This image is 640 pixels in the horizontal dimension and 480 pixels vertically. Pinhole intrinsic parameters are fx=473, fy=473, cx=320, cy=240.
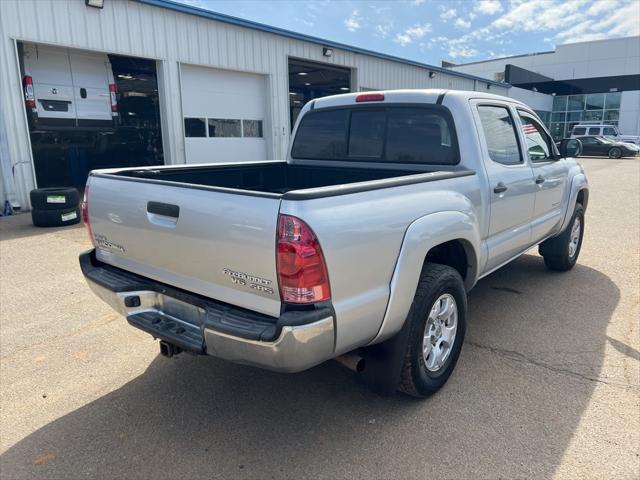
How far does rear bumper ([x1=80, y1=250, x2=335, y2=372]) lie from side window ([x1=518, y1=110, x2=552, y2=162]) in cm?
324

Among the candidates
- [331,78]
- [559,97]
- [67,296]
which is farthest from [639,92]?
[67,296]

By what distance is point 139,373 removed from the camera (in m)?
3.40

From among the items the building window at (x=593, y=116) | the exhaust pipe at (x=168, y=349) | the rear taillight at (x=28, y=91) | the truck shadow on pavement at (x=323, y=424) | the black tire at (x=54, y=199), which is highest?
the building window at (x=593, y=116)

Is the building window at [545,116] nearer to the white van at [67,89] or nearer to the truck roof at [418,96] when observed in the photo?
the white van at [67,89]

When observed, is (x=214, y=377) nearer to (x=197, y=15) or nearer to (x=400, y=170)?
(x=400, y=170)

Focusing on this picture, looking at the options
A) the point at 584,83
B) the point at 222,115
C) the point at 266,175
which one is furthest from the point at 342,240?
the point at 584,83

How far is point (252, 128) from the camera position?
14.1 metres

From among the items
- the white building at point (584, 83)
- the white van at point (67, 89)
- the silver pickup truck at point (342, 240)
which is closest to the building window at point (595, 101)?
the white building at point (584, 83)

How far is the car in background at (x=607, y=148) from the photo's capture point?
27.8 meters

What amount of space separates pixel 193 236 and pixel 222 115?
11451 mm

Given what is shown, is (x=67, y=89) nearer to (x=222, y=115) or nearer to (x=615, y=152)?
(x=222, y=115)

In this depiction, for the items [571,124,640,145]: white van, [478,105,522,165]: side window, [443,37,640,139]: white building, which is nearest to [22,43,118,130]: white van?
[478,105,522,165]: side window

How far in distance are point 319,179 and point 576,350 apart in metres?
2.56

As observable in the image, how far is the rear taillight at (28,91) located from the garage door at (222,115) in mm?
3483
